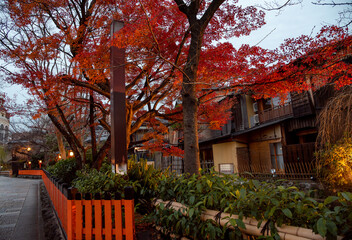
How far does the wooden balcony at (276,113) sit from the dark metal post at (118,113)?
12.9 m

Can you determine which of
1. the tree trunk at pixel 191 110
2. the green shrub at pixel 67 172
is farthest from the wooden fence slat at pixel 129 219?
the green shrub at pixel 67 172

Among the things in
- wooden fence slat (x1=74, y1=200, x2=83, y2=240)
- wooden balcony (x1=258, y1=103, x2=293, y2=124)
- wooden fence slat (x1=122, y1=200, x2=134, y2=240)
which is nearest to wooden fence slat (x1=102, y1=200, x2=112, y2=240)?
wooden fence slat (x1=122, y1=200, x2=134, y2=240)

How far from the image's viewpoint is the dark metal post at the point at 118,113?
7168 mm

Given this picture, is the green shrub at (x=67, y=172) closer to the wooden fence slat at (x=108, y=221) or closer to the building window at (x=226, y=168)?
the wooden fence slat at (x=108, y=221)

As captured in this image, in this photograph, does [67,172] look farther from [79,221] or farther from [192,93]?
[192,93]

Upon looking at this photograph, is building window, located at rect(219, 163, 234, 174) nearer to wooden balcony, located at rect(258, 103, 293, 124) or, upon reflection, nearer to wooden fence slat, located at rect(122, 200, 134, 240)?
wooden balcony, located at rect(258, 103, 293, 124)

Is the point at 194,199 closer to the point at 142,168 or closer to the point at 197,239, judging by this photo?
the point at 197,239

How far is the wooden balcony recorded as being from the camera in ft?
53.4

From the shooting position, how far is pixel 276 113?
17.5m

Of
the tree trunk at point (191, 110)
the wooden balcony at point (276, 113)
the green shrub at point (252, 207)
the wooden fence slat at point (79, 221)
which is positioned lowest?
the wooden fence slat at point (79, 221)

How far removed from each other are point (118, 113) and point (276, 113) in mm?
13980

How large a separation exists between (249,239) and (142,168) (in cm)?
483

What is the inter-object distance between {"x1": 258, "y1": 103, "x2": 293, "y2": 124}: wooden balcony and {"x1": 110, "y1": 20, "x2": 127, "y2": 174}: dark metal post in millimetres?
12870

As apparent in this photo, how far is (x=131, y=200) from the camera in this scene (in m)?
3.60
